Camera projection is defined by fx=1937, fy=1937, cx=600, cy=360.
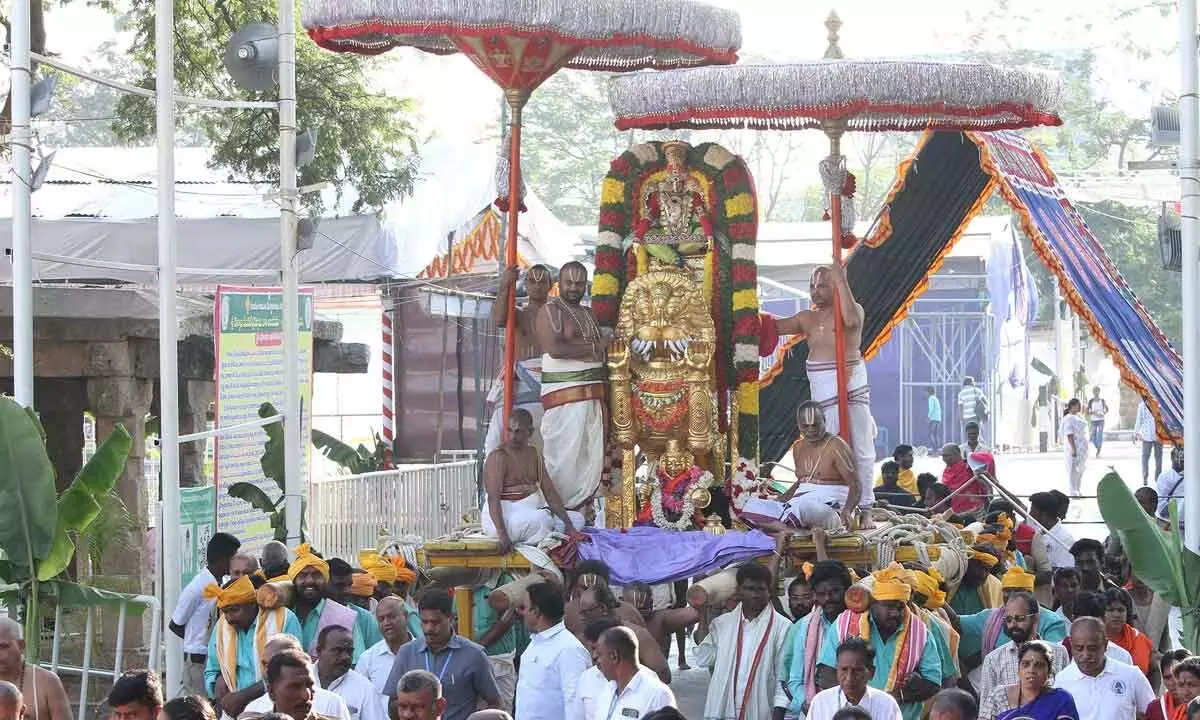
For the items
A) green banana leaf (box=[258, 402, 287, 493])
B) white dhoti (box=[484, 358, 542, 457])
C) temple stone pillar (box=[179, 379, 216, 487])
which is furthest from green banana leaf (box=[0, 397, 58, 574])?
temple stone pillar (box=[179, 379, 216, 487])

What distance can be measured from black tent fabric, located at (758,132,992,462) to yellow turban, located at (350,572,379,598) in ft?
20.2

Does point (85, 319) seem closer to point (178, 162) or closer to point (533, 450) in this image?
point (533, 450)

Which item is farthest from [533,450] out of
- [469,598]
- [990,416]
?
[990,416]

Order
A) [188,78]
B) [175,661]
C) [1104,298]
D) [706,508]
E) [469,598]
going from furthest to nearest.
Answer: [188,78]
[1104,298]
[706,508]
[469,598]
[175,661]

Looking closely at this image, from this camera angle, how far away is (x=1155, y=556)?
9617mm

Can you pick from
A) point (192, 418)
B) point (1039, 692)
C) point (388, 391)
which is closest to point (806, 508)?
point (1039, 692)

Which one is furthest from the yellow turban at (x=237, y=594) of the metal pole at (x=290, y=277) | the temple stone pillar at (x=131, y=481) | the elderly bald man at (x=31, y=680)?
the temple stone pillar at (x=131, y=481)

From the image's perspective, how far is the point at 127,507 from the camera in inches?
578

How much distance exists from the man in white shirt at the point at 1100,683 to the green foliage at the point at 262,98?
10.6 metres

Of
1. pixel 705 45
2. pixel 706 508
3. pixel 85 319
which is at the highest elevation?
pixel 705 45

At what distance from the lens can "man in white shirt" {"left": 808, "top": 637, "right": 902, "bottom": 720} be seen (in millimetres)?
7012

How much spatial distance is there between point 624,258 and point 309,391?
96.7 inches

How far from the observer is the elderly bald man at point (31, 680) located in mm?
7406

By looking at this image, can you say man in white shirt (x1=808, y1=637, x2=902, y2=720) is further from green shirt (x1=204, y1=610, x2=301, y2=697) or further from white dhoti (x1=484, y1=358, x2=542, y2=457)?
white dhoti (x1=484, y1=358, x2=542, y2=457)
